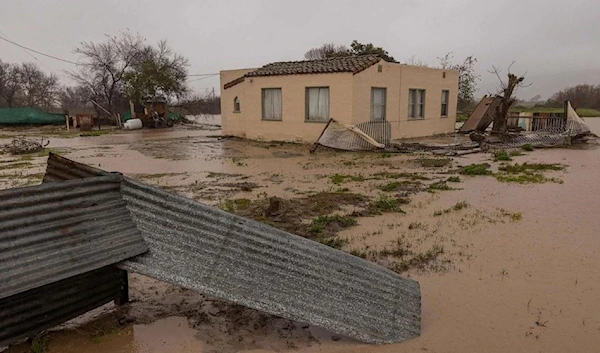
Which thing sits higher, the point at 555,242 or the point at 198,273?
the point at 198,273

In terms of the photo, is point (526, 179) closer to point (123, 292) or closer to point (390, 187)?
point (390, 187)

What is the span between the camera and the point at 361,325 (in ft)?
12.0

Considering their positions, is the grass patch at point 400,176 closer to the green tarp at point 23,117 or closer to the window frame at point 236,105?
the window frame at point 236,105

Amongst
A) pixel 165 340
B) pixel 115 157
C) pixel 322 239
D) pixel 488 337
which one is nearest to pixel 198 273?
pixel 165 340

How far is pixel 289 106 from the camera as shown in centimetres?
1984

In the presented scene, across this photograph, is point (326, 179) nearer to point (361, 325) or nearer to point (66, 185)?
point (361, 325)

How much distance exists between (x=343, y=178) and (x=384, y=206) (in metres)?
3.07

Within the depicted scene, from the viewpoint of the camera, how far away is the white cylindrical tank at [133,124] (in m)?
33.1

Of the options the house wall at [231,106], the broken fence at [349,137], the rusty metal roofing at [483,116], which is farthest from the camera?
the rusty metal roofing at [483,116]

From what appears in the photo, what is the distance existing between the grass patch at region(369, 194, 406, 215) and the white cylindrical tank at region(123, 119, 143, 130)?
29030 millimetres

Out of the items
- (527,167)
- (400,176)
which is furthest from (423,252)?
(527,167)

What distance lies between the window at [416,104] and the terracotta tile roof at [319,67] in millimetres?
3474

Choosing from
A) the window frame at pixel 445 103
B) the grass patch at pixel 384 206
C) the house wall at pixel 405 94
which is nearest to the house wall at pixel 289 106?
the house wall at pixel 405 94

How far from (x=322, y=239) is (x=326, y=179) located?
4.92 meters
